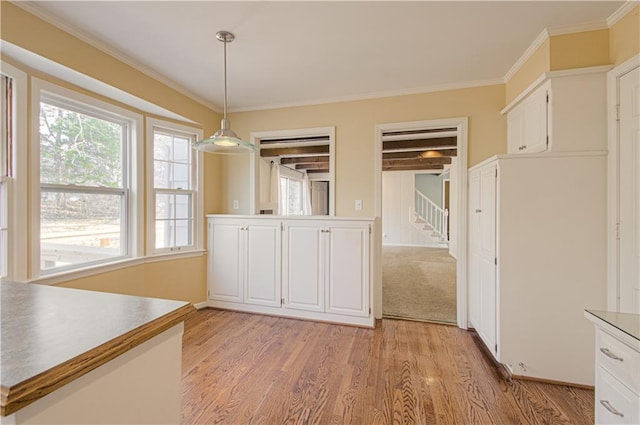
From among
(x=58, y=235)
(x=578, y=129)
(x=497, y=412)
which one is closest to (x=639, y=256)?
(x=578, y=129)

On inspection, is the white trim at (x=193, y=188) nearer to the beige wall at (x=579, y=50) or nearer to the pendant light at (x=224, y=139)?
the pendant light at (x=224, y=139)

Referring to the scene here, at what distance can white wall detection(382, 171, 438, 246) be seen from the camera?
9.52m

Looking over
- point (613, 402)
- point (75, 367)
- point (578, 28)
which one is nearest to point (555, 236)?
point (613, 402)

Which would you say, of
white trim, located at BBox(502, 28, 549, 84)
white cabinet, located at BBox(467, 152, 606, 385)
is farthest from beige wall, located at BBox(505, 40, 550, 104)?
white cabinet, located at BBox(467, 152, 606, 385)

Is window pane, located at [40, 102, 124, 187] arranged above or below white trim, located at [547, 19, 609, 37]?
below

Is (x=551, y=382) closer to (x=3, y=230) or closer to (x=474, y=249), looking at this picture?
(x=474, y=249)

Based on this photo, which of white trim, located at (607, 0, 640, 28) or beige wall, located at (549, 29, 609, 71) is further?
beige wall, located at (549, 29, 609, 71)

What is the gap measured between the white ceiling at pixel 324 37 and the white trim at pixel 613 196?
19.1 inches

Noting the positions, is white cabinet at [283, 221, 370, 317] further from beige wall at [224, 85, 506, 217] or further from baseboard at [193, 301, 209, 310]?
baseboard at [193, 301, 209, 310]

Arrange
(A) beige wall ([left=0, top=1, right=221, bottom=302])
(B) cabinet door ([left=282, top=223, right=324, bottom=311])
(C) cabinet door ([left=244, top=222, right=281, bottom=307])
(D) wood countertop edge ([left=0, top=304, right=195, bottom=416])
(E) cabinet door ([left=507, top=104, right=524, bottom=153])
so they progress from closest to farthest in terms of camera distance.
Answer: (D) wood countertop edge ([left=0, top=304, right=195, bottom=416]) < (A) beige wall ([left=0, top=1, right=221, bottom=302]) < (E) cabinet door ([left=507, top=104, right=524, bottom=153]) < (B) cabinet door ([left=282, top=223, right=324, bottom=311]) < (C) cabinet door ([left=244, top=222, right=281, bottom=307])

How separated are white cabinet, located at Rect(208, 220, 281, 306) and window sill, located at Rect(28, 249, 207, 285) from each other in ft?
1.00

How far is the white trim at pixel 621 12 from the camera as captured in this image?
1.90 meters

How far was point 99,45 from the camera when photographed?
7.77 feet

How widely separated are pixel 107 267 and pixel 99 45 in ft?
6.25
